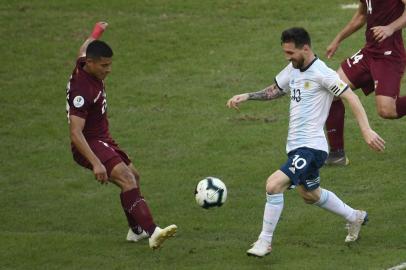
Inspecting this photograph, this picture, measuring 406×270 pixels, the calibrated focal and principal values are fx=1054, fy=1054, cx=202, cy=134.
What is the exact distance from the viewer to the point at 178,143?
16.7m

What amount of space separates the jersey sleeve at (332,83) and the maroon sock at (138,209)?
249 centimetres

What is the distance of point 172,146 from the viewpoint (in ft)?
54.3

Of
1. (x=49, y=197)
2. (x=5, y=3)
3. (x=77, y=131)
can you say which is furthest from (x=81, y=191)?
(x=5, y=3)

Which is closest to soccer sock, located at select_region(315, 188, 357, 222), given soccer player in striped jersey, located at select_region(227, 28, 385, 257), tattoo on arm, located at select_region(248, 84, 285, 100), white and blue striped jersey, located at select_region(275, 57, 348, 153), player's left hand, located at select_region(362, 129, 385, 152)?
soccer player in striped jersey, located at select_region(227, 28, 385, 257)

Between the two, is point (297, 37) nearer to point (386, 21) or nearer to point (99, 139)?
point (99, 139)

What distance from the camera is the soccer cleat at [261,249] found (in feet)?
37.6

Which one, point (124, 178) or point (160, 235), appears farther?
point (124, 178)

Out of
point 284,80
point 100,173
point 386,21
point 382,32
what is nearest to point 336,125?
point 386,21

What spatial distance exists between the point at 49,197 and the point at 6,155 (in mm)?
2273

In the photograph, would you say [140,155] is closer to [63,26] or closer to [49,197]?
[49,197]

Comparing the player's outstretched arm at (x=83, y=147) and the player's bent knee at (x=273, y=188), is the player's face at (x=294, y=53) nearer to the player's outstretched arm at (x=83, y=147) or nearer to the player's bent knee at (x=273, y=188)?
the player's bent knee at (x=273, y=188)

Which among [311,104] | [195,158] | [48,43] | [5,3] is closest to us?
[311,104]

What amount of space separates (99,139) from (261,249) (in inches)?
97.9

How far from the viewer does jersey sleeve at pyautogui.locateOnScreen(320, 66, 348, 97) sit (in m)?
11.6
